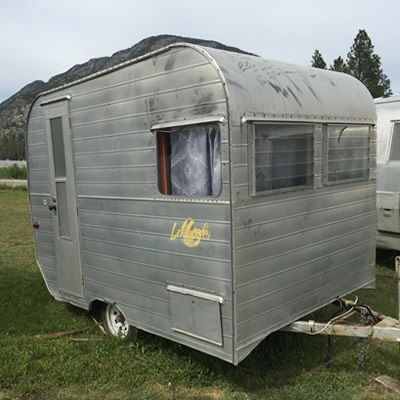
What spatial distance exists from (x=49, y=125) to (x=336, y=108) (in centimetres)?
332

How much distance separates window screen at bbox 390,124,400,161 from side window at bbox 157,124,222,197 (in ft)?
14.7

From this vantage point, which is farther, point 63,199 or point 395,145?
point 395,145

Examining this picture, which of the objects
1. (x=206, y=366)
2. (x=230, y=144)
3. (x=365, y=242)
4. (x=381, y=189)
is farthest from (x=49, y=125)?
(x=381, y=189)

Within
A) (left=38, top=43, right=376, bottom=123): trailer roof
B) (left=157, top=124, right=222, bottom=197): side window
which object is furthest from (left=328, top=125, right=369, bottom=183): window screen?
(left=157, top=124, right=222, bottom=197): side window

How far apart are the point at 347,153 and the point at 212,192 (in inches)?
71.1

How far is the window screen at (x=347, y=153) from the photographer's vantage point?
170 inches

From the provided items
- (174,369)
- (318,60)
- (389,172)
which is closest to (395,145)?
(389,172)

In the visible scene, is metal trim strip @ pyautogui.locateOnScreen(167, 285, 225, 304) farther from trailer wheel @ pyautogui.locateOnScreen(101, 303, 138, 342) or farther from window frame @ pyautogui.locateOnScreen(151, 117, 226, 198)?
trailer wheel @ pyautogui.locateOnScreen(101, 303, 138, 342)

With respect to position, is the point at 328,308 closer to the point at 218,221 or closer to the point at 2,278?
the point at 218,221

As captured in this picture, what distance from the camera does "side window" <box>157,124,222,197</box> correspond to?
349 centimetres

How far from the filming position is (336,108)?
434cm

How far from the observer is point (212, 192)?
11.6 feet

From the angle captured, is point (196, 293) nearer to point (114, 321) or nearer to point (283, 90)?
point (114, 321)

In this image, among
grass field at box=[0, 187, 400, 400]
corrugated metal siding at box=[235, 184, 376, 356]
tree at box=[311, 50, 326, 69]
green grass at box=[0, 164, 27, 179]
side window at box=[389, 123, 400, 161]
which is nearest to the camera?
corrugated metal siding at box=[235, 184, 376, 356]
